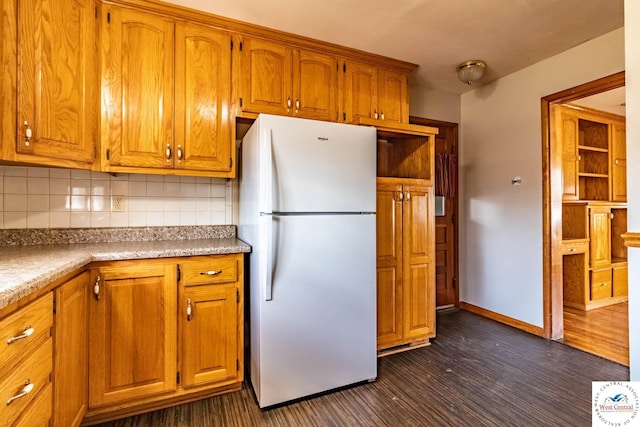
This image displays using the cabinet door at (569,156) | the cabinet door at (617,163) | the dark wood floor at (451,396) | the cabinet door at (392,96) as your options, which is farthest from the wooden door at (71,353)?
the cabinet door at (617,163)

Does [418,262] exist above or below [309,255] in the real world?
below

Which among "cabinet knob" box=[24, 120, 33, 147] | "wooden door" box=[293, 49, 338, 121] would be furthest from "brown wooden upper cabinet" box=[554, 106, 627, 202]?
"cabinet knob" box=[24, 120, 33, 147]

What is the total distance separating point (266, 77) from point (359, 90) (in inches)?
30.7

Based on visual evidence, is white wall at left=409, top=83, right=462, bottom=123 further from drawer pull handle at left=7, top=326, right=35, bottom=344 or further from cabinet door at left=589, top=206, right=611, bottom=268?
drawer pull handle at left=7, top=326, right=35, bottom=344

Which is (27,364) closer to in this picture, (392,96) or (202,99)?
(202,99)

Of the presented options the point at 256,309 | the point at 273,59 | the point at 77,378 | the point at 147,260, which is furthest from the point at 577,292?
the point at 77,378

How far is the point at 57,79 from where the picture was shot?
1.67 meters

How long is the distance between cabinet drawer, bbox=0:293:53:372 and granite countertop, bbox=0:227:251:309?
0.27ft

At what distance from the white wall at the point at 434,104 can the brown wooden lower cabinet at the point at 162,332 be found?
250 cm

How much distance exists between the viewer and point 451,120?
11.4 ft

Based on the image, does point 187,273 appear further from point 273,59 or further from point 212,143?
point 273,59

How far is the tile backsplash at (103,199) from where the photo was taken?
1.93 meters

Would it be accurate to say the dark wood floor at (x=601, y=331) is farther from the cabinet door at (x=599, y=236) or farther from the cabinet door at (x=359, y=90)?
the cabinet door at (x=359, y=90)

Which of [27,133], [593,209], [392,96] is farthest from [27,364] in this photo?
[593,209]
